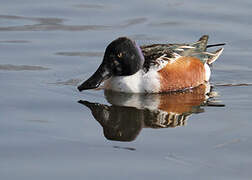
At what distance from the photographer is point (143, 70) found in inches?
413

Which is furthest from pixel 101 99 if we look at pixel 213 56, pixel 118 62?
pixel 213 56

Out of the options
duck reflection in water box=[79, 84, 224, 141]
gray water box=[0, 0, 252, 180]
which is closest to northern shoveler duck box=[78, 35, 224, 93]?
duck reflection in water box=[79, 84, 224, 141]

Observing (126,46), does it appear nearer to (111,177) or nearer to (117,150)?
(117,150)

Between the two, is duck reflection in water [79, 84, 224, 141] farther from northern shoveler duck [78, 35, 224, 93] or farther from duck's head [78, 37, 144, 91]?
duck's head [78, 37, 144, 91]

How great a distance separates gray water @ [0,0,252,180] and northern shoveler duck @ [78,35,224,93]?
0.90ft

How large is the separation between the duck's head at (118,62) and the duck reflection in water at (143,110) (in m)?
0.26

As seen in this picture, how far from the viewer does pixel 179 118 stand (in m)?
9.28

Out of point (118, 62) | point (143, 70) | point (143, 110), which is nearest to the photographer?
point (143, 110)

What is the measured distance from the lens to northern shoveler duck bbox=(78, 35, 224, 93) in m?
10.3

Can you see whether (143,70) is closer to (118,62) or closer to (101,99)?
(118,62)

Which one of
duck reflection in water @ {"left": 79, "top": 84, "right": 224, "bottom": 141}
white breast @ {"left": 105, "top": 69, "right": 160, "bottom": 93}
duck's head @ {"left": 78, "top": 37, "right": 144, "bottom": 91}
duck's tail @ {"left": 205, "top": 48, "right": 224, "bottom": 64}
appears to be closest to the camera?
duck reflection in water @ {"left": 79, "top": 84, "right": 224, "bottom": 141}

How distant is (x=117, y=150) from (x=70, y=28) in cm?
524

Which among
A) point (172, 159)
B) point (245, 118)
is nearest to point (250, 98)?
point (245, 118)

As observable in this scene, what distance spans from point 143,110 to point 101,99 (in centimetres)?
75
